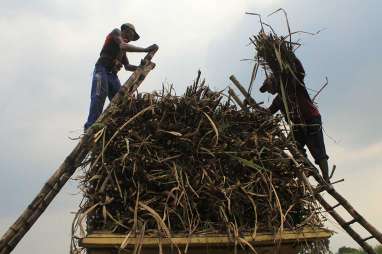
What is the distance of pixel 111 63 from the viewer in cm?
659

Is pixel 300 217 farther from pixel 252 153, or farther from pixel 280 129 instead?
pixel 280 129

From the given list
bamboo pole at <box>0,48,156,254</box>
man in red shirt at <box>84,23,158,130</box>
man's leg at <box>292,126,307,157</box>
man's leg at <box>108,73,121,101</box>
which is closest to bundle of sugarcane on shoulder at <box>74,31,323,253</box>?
bamboo pole at <box>0,48,156,254</box>

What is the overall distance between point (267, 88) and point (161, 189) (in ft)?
8.92

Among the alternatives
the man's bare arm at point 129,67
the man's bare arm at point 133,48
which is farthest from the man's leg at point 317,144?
the man's bare arm at point 129,67

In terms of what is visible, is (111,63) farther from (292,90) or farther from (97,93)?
(292,90)

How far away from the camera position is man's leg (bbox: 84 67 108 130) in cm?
579

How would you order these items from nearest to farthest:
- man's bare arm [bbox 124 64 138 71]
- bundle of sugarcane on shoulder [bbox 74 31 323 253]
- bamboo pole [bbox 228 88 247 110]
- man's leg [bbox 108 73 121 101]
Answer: bundle of sugarcane on shoulder [bbox 74 31 323 253] → bamboo pole [bbox 228 88 247 110] → man's leg [bbox 108 73 121 101] → man's bare arm [bbox 124 64 138 71]

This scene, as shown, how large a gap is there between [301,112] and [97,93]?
8.78 ft

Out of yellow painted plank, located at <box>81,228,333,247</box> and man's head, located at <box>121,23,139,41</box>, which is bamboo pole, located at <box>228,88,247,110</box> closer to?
yellow painted plank, located at <box>81,228,333,247</box>

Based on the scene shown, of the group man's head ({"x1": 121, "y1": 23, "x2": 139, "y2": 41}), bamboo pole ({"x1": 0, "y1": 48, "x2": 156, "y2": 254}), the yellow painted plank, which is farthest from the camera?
man's head ({"x1": 121, "y1": 23, "x2": 139, "y2": 41})

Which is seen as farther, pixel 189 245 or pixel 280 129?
pixel 280 129

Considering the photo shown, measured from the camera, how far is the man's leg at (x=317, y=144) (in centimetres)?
534

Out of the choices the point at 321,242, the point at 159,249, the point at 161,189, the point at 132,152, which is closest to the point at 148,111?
the point at 132,152

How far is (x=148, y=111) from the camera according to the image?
13.9 feet
